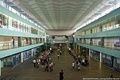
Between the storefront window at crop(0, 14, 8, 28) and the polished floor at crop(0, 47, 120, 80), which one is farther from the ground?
the storefront window at crop(0, 14, 8, 28)

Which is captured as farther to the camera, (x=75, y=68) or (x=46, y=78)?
(x=75, y=68)

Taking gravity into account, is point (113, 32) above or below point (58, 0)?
below

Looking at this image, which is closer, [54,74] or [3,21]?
[3,21]

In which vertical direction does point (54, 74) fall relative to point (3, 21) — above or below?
below

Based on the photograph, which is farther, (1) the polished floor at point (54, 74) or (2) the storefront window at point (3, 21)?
(1) the polished floor at point (54, 74)

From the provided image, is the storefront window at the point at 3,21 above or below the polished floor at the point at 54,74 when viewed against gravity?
above

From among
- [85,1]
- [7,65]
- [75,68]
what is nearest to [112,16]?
[85,1]

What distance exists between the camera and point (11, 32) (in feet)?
72.3

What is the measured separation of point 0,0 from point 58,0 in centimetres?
819

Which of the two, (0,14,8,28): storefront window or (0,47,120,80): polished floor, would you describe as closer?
(0,14,8,28): storefront window

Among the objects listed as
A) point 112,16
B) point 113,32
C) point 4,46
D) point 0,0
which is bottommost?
point 4,46

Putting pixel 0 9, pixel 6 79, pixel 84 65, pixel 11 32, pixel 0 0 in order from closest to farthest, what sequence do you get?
pixel 0 9 < pixel 6 79 < pixel 11 32 < pixel 0 0 < pixel 84 65

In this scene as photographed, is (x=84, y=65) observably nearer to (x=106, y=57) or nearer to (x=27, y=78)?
(x=106, y=57)

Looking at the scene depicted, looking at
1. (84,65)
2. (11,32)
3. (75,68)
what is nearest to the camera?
A: (11,32)
